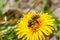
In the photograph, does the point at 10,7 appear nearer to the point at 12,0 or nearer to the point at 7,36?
the point at 12,0

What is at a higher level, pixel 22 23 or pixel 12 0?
pixel 12 0

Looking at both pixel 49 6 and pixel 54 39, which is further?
pixel 49 6

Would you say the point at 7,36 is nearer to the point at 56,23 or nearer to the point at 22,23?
the point at 22,23

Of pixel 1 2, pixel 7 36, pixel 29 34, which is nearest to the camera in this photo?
pixel 29 34

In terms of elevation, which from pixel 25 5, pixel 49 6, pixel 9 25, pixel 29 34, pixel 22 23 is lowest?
pixel 29 34

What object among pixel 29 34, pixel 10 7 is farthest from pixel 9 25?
pixel 29 34

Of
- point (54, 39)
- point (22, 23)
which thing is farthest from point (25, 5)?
point (22, 23)

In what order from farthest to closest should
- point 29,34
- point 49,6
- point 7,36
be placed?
point 49,6 < point 7,36 < point 29,34
